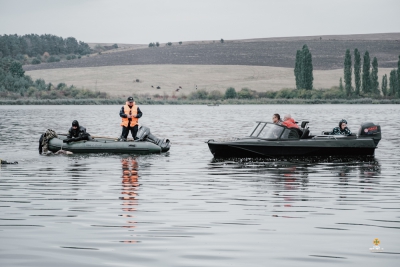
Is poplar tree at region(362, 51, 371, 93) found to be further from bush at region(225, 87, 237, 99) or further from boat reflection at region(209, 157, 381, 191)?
boat reflection at region(209, 157, 381, 191)

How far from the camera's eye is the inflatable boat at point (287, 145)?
26.6 meters

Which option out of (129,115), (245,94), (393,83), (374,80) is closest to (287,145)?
(129,115)

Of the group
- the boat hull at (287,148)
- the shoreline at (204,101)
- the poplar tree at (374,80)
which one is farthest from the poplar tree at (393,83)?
the boat hull at (287,148)

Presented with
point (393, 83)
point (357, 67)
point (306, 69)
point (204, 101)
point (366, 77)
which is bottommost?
point (204, 101)

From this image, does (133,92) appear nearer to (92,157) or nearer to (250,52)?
(250,52)

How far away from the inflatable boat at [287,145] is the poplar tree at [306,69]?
93.1 m

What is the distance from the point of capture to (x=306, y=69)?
122 m

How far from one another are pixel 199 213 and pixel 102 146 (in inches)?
557

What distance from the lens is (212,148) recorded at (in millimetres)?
27156

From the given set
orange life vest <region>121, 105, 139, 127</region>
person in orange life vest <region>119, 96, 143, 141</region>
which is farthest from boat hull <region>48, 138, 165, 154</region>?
orange life vest <region>121, 105, 139, 127</region>

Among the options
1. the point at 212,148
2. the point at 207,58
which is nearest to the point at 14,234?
the point at 212,148

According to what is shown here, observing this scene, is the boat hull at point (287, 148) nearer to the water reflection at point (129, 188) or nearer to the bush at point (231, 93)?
the water reflection at point (129, 188)

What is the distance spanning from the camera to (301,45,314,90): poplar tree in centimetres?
11981

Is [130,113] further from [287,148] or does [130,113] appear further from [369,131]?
[369,131]
